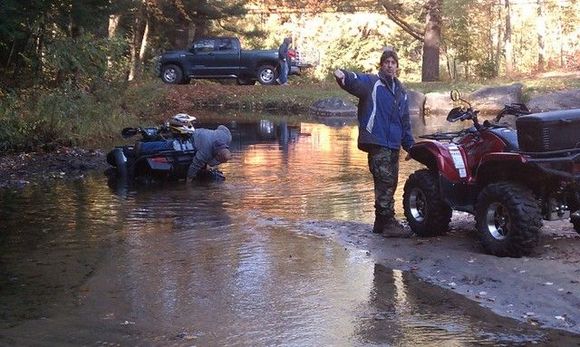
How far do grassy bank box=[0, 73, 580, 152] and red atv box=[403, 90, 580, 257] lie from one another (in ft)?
27.2

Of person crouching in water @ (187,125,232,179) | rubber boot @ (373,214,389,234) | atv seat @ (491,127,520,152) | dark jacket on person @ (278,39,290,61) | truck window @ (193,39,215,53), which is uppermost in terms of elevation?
truck window @ (193,39,215,53)

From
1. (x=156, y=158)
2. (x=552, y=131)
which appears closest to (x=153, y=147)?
(x=156, y=158)

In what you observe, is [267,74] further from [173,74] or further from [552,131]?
[552,131]

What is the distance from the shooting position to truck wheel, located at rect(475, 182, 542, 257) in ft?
22.3

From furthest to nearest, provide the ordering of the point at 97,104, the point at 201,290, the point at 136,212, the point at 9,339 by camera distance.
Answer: the point at 97,104 → the point at 136,212 → the point at 201,290 → the point at 9,339

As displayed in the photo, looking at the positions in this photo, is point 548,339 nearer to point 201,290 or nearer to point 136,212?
point 201,290

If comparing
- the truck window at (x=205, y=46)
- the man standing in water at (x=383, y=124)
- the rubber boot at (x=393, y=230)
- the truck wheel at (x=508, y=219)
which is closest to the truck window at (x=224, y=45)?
the truck window at (x=205, y=46)

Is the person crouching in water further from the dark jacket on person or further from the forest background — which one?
the dark jacket on person

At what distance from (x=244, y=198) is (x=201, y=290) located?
453cm

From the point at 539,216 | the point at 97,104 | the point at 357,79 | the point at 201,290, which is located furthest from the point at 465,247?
the point at 97,104

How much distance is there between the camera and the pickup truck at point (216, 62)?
33.3 m

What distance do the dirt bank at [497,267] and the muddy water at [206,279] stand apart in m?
0.21

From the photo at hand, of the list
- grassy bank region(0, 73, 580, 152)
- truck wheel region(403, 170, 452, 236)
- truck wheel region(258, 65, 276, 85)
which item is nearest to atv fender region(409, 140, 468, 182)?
truck wheel region(403, 170, 452, 236)

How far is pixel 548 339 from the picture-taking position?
207 inches
